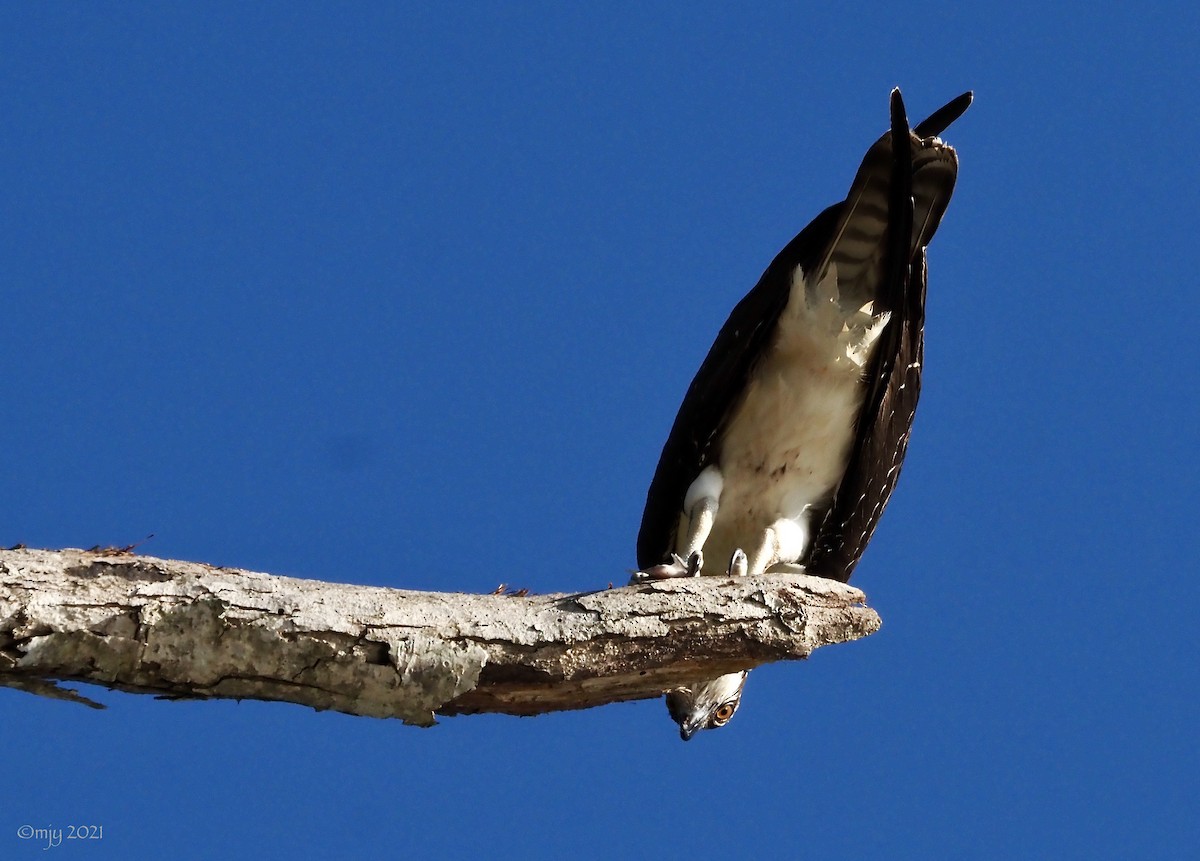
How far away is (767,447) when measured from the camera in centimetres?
841

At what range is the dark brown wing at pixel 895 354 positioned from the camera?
7500mm

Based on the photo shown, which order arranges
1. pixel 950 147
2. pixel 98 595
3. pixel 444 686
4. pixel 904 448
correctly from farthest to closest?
pixel 904 448 → pixel 950 147 → pixel 444 686 → pixel 98 595

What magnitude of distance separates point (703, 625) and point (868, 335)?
3108mm

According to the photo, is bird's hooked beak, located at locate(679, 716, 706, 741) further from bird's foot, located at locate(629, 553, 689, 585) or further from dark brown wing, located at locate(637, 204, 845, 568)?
bird's foot, located at locate(629, 553, 689, 585)

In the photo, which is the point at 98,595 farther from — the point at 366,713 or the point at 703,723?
the point at 703,723

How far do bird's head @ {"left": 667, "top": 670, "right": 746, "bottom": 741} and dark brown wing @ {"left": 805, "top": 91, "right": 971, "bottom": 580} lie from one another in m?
1.13

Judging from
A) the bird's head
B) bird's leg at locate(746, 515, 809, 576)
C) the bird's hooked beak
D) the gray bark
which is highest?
bird's leg at locate(746, 515, 809, 576)

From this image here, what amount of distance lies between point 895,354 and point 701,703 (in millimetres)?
2608

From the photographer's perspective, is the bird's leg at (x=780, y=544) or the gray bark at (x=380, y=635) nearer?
the gray bark at (x=380, y=635)

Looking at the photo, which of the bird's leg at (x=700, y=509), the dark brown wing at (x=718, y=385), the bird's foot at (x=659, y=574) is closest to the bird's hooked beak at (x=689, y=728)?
the bird's leg at (x=700, y=509)

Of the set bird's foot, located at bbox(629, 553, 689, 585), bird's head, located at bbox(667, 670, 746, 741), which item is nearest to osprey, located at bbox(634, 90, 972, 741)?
bird's head, located at bbox(667, 670, 746, 741)

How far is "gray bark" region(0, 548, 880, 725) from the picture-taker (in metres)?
5.06

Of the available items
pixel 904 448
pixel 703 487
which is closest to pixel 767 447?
pixel 703 487

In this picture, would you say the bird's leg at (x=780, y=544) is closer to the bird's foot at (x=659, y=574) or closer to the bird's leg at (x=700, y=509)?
the bird's leg at (x=700, y=509)
